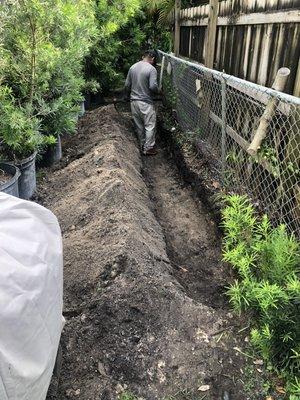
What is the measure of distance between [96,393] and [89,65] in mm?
8742

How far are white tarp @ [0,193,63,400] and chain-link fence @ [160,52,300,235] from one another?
1.85 m

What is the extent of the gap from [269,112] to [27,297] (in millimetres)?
2637

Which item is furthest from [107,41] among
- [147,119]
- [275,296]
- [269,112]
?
[275,296]

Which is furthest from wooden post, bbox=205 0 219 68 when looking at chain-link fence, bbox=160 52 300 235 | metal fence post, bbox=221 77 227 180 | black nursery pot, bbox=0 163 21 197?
black nursery pot, bbox=0 163 21 197

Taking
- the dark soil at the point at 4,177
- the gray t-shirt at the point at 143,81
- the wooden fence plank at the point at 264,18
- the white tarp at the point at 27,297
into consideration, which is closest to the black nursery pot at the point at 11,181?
the dark soil at the point at 4,177

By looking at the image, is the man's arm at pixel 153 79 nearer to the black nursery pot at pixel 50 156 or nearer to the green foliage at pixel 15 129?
the black nursery pot at pixel 50 156

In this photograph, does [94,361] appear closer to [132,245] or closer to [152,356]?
[152,356]

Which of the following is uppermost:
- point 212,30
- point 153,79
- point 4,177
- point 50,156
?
point 212,30

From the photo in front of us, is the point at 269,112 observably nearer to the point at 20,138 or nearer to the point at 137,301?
the point at 137,301

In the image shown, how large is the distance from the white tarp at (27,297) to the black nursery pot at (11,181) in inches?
85.9

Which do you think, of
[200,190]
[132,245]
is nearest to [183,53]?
[200,190]

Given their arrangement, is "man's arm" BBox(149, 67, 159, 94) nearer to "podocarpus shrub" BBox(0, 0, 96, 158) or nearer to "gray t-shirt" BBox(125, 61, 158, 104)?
"gray t-shirt" BBox(125, 61, 158, 104)

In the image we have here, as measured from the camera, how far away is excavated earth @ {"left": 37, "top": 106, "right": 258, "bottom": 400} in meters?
2.46

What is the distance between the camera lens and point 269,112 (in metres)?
3.30
